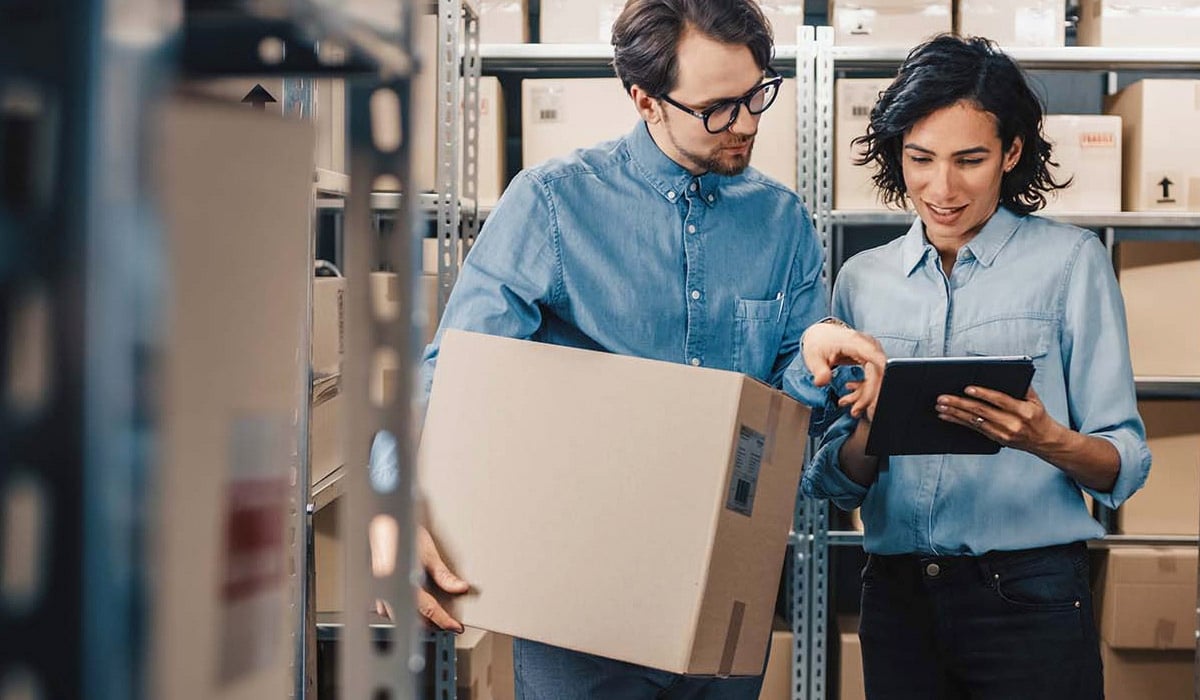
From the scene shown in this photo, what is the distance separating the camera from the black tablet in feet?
4.53

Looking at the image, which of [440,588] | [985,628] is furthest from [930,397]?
[440,588]

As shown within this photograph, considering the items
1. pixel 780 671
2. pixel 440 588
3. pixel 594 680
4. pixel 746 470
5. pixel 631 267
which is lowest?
pixel 780 671

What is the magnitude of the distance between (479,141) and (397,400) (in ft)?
7.17

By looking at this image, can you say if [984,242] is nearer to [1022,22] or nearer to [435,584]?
[435,584]

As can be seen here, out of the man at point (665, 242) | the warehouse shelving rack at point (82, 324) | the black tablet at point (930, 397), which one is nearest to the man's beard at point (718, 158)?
the man at point (665, 242)

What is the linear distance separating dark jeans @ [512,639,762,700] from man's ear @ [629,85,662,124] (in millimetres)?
641

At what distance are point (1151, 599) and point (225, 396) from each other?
2.63m

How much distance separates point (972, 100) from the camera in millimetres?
1617

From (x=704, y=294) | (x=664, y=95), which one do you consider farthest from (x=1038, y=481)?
(x=664, y=95)

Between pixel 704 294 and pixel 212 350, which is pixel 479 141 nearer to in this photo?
pixel 704 294

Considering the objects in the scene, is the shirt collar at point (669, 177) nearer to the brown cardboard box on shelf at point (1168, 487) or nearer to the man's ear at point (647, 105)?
the man's ear at point (647, 105)

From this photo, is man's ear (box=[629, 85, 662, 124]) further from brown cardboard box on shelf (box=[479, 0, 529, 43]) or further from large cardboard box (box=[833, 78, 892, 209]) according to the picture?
brown cardboard box on shelf (box=[479, 0, 529, 43])

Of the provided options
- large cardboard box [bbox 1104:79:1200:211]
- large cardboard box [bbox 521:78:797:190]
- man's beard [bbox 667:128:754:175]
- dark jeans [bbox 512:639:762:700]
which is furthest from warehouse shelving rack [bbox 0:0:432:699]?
large cardboard box [bbox 1104:79:1200:211]

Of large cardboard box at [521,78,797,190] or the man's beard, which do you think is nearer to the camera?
the man's beard
